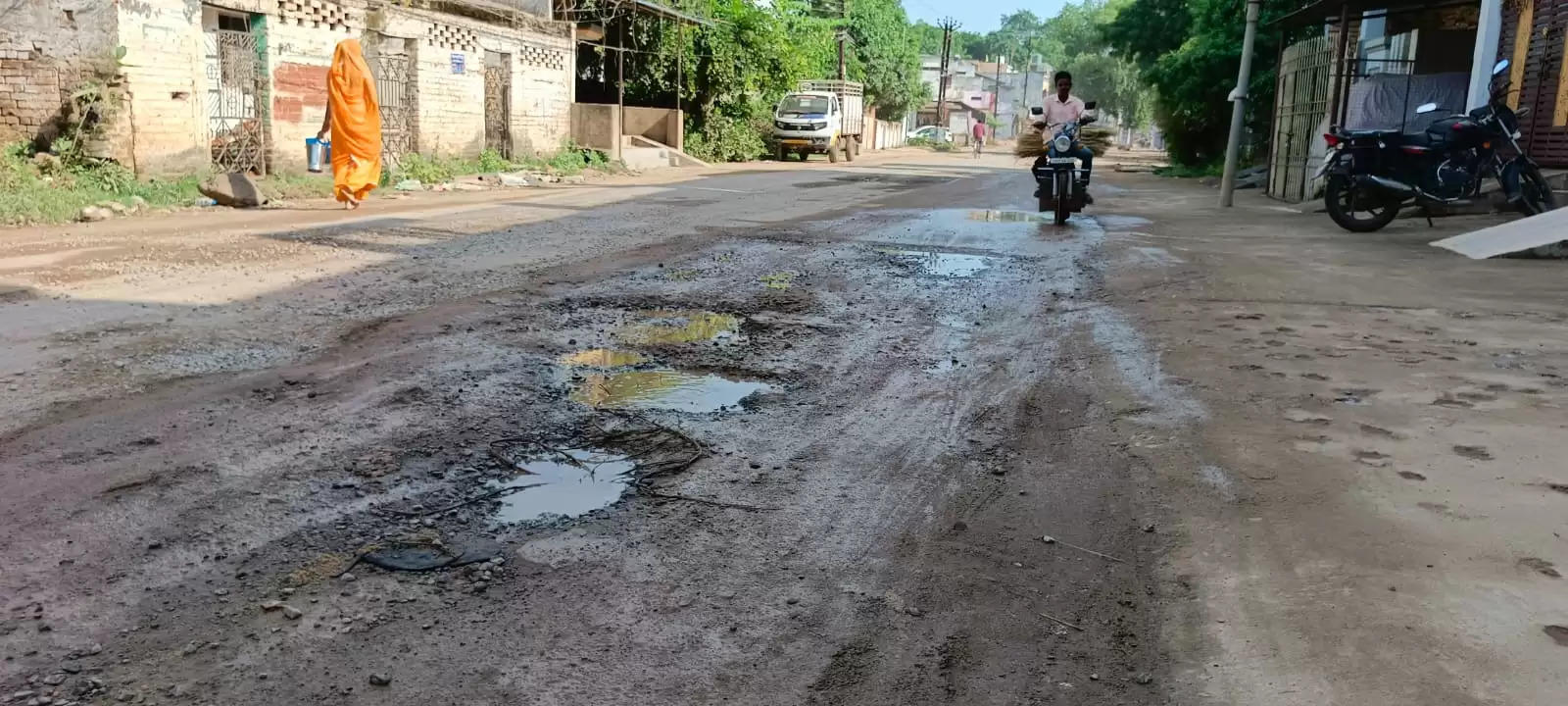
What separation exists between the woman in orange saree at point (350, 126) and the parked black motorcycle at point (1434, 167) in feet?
35.4

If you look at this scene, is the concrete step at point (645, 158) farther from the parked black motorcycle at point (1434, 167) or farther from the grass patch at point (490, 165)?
the parked black motorcycle at point (1434, 167)

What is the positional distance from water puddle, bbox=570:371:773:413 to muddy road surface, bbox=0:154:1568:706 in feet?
Answer: 0.09

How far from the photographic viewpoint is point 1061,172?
1124cm

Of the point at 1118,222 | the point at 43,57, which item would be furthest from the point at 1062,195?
the point at 43,57

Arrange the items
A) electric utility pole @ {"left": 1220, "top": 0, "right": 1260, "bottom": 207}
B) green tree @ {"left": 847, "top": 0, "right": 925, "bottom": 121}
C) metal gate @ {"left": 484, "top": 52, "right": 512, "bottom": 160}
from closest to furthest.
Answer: electric utility pole @ {"left": 1220, "top": 0, "right": 1260, "bottom": 207}
metal gate @ {"left": 484, "top": 52, "right": 512, "bottom": 160}
green tree @ {"left": 847, "top": 0, "right": 925, "bottom": 121}

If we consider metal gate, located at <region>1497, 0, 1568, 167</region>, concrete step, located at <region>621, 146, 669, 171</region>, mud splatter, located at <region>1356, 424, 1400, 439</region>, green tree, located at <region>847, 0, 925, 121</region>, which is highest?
green tree, located at <region>847, 0, 925, 121</region>

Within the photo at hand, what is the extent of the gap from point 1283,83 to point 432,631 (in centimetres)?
1770

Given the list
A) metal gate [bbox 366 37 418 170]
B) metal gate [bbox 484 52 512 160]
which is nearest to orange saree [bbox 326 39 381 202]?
metal gate [bbox 366 37 418 170]

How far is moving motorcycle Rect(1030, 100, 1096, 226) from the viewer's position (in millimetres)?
11180

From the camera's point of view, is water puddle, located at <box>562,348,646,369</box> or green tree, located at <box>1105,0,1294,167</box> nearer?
water puddle, located at <box>562,348,646,369</box>

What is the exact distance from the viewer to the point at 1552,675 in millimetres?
2262

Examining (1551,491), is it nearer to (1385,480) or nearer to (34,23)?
(1385,480)

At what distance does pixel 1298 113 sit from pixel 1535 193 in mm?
5852

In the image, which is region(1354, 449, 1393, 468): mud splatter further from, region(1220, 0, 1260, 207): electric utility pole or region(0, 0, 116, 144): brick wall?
region(0, 0, 116, 144): brick wall
